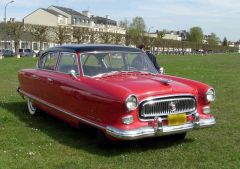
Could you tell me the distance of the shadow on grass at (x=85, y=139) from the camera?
6.70 metres

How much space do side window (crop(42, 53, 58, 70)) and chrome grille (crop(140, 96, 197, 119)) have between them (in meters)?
2.89

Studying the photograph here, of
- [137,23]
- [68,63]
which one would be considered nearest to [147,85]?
[68,63]

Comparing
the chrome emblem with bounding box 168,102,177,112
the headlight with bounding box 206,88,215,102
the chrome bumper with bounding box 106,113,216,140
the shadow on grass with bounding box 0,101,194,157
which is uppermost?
the headlight with bounding box 206,88,215,102

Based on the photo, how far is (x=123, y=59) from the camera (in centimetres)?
788

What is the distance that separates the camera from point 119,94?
6.16 m

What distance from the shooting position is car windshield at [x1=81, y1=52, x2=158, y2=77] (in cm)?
746

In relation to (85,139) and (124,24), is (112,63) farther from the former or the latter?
(124,24)

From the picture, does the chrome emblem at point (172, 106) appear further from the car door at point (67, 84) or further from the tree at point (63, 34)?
the tree at point (63, 34)

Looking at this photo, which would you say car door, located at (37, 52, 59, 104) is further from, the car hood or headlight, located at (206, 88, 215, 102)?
headlight, located at (206, 88, 215, 102)

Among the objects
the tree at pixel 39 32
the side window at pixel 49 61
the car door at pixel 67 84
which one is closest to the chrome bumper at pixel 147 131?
the car door at pixel 67 84

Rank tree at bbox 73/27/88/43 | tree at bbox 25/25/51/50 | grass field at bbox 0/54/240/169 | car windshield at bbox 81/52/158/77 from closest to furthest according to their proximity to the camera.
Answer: grass field at bbox 0/54/240/169
car windshield at bbox 81/52/158/77
tree at bbox 25/25/51/50
tree at bbox 73/27/88/43

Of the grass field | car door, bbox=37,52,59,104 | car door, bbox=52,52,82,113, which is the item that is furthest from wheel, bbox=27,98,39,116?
car door, bbox=52,52,82,113

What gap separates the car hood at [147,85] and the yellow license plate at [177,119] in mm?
362

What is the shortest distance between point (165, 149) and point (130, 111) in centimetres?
103
